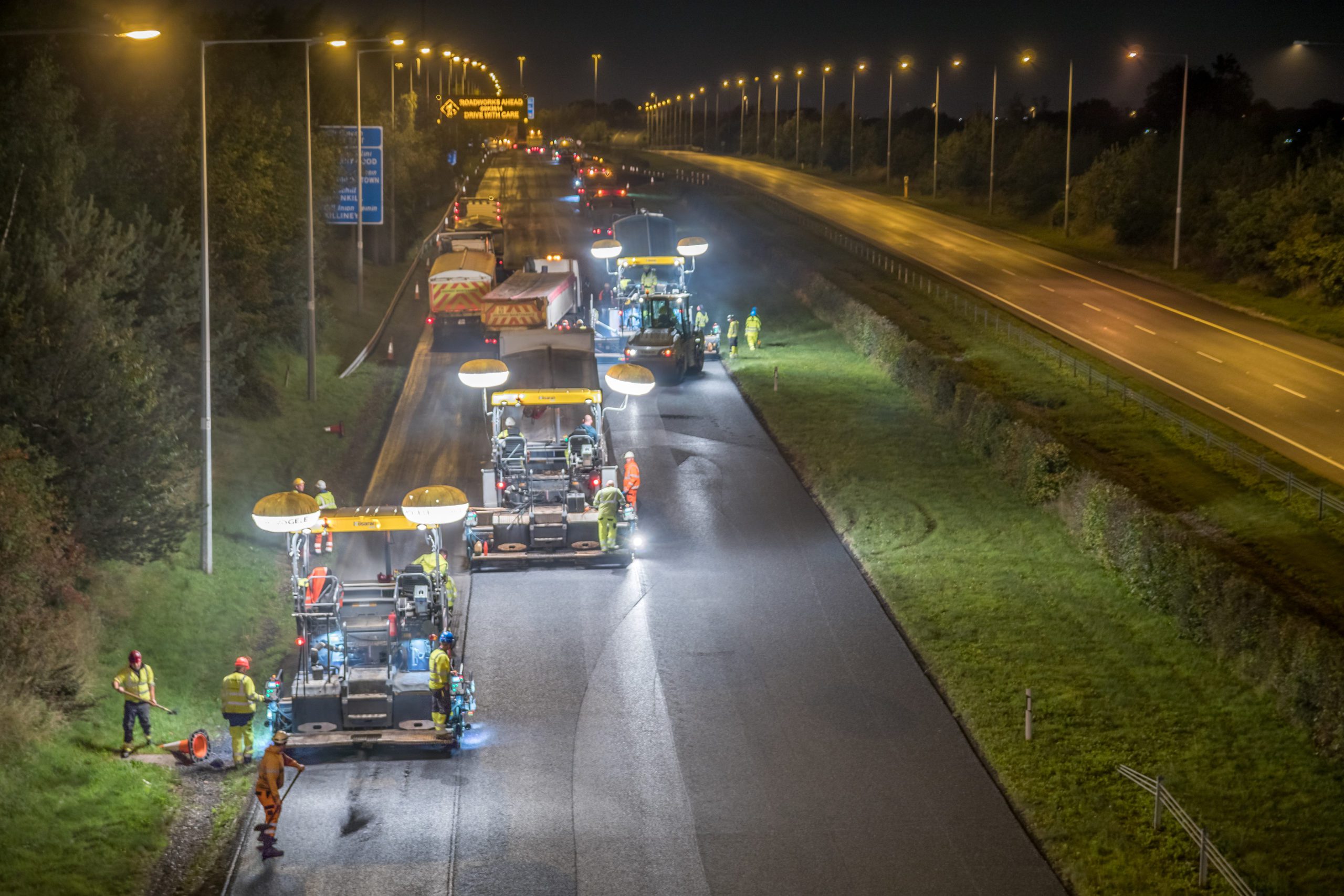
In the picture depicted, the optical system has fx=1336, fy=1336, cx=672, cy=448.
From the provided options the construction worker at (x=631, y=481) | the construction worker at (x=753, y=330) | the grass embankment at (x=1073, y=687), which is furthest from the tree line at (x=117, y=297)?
the construction worker at (x=753, y=330)

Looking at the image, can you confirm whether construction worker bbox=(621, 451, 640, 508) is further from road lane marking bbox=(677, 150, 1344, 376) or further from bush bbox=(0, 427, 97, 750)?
road lane marking bbox=(677, 150, 1344, 376)

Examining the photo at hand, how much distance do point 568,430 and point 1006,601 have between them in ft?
31.9

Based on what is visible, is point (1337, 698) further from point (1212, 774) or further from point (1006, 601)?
point (1006, 601)

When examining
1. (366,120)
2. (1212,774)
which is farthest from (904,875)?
(366,120)

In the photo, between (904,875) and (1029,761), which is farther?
(1029,761)

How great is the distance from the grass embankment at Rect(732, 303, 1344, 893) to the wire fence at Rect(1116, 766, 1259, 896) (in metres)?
0.14

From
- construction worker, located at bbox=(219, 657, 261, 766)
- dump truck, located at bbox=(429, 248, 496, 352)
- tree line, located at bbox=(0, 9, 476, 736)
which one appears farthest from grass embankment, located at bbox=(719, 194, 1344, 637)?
tree line, located at bbox=(0, 9, 476, 736)

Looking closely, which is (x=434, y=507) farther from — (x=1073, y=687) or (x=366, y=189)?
(x=366, y=189)

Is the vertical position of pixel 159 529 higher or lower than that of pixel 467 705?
higher

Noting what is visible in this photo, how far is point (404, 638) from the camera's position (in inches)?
687

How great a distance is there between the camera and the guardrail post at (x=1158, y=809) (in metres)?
14.5

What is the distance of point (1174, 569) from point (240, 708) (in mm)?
13781

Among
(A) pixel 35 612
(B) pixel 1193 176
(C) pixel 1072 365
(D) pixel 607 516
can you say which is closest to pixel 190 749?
(A) pixel 35 612

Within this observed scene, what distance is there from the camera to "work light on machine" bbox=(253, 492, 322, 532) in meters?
16.7
